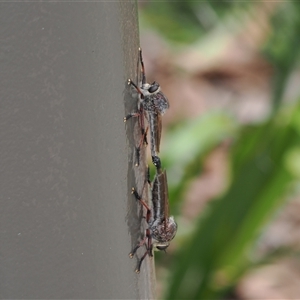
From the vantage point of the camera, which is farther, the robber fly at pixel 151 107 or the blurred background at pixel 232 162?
the blurred background at pixel 232 162

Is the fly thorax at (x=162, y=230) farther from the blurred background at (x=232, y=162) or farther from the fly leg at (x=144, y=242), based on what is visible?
the blurred background at (x=232, y=162)

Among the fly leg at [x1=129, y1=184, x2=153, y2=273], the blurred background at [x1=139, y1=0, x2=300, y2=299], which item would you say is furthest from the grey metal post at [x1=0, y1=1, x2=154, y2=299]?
the blurred background at [x1=139, y1=0, x2=300, y2=299]

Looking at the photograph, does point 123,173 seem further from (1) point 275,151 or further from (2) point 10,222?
(1) point 275,151

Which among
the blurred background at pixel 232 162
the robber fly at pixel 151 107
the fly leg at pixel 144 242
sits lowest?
the fly leg at pixel 144 242

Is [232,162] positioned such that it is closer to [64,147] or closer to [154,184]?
[154,184]

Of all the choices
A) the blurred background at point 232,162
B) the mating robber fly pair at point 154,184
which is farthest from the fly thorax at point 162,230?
the blurred background at point 232,162

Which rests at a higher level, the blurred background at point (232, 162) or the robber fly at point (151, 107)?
the blurred background at point (232, 162)

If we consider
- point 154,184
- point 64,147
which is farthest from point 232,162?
point 64,147
